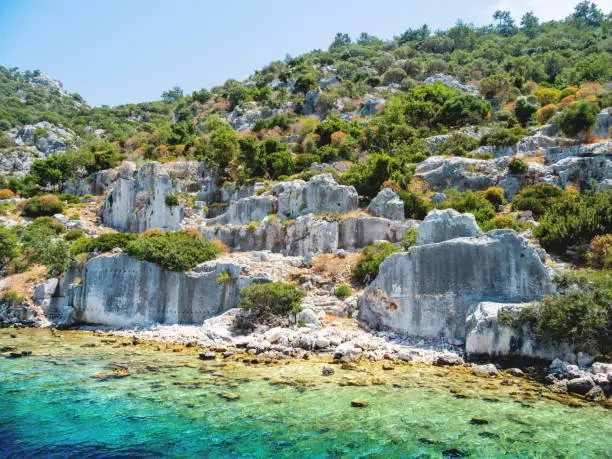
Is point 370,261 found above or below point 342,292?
above

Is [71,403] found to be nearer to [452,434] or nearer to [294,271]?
[452,434]

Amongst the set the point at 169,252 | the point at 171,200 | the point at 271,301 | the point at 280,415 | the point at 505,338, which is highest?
the point at 171,200

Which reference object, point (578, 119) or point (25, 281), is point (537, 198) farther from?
point (25, 281)

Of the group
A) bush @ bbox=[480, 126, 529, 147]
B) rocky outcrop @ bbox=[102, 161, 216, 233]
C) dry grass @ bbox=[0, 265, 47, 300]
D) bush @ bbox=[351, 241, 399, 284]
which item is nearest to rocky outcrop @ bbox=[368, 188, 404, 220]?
bush @ bbox=[351, 241, 399, 284]

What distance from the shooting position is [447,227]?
18.8 meters

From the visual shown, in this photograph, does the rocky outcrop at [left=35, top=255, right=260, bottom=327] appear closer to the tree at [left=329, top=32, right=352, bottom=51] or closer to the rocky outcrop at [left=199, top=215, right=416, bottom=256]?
the rocky outcrop at [left=199, top=215, right=416, bottom=256]

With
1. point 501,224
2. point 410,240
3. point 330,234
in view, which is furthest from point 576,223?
point 330,234

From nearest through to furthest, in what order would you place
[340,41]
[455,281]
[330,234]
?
[455,281]
[330,234]
[340,41]

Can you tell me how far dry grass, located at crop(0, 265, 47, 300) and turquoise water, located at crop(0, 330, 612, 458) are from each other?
13.7 m

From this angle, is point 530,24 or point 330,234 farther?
point 530,24

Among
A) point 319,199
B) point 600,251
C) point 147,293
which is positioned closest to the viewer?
point 600,251

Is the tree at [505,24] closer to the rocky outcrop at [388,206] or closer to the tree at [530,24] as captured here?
the tree at [530,24]

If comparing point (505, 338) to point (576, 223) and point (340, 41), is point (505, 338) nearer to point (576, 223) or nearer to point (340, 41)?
point (576, 223)

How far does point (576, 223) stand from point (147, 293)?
81.0 feet
